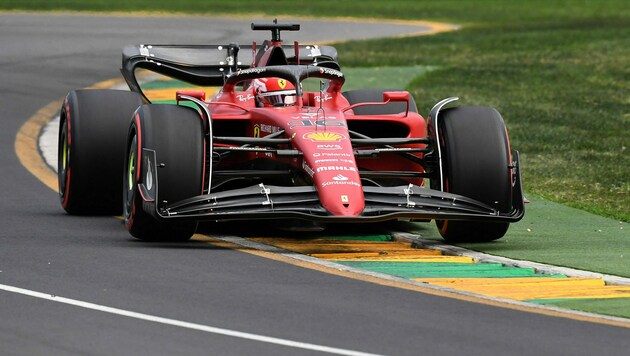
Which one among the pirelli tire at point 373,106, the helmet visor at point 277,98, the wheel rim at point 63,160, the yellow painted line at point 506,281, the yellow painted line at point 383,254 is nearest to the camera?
the yellow painted line at point 506,281

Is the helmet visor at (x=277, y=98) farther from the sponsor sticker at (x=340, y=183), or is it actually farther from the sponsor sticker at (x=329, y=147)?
the sponsor sticker at (x=340, y=183)

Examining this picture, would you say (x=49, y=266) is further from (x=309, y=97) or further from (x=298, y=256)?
(x=309, y=97)

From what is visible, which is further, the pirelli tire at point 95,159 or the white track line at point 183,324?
the pirelli tire at point 95,159

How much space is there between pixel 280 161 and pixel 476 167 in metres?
1.45

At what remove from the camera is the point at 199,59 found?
52.4ft

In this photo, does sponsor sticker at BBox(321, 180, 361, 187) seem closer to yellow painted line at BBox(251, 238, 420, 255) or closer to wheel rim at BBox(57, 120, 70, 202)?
yellow painted line at BBox(251, 238, 420, 255)

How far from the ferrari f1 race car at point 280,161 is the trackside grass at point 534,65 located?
2508 millimetres

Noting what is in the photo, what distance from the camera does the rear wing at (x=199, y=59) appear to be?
1538cm

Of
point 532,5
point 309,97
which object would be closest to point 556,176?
point 309,97

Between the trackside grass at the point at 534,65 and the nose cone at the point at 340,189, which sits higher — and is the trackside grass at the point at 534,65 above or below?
below

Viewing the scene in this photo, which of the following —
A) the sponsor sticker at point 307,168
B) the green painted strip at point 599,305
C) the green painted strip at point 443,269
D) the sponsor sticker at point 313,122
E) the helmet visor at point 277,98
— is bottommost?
the green painted strip at point 443,269

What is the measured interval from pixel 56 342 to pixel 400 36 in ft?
103

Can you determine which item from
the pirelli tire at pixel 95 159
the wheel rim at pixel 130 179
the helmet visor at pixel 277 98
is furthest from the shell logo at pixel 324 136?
the pirelli tire at pixel 95 159

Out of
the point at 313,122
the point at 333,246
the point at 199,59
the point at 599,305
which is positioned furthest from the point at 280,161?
the point at 199,59
